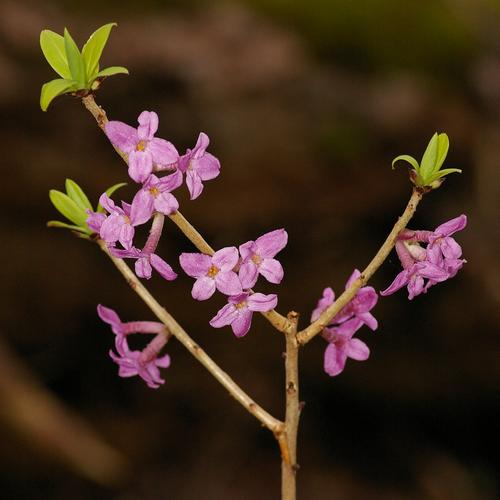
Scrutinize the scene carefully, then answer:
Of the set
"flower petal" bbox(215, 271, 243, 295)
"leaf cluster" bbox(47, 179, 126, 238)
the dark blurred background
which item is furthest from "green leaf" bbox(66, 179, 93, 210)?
the dark blurred background

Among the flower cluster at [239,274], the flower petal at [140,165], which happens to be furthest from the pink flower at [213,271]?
the flower petal at [140,165]

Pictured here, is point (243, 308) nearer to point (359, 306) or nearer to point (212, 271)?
point (212, 271)

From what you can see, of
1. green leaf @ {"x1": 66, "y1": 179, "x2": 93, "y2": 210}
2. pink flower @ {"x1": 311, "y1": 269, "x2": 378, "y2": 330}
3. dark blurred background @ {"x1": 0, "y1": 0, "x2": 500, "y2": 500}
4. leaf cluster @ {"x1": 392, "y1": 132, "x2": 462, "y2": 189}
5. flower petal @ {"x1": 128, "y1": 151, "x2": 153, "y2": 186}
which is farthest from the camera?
dark blurred background @ {"x1": 0, "y1": 0, "x2": 500, "y2": 500}

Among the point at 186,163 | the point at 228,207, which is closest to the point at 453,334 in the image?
the point at 228,207

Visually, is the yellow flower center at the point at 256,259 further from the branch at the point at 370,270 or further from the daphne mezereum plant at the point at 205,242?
the branch at the point at 370,270

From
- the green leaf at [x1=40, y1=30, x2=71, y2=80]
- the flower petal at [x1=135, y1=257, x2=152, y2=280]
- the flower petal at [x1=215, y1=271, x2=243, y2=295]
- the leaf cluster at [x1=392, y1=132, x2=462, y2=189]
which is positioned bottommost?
the leaf cluster at [x1=392, y1=132, x2=462, y2=189]

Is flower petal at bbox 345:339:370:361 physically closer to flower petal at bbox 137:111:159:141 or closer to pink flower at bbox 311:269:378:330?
pink flower at bbox 311:269:378:330

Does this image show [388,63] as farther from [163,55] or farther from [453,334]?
[453,334]
